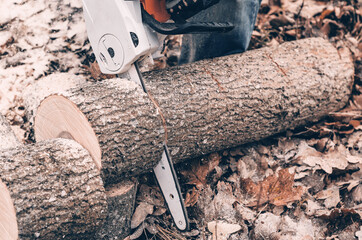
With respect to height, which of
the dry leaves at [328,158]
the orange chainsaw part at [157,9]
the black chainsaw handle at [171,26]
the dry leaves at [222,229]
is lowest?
the dry leaves at [328,158]

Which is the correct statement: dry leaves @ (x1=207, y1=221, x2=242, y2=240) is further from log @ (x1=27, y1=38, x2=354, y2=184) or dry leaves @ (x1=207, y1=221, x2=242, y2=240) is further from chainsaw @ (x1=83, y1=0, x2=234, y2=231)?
log @ (x1=27, y1=38, x2=354, y2=184)

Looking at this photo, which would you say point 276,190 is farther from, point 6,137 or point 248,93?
point 6,137

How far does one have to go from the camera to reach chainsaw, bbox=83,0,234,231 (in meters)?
1.94

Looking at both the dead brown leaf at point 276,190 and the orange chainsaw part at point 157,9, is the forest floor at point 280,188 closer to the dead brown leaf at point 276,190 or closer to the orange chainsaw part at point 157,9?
the dead brown leaf at point 276,190

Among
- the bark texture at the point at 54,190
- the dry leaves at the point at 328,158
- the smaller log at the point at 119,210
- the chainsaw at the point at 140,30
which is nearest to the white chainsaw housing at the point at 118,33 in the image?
the chainsaw at the point at 140,30

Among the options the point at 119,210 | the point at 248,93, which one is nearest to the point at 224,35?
the point at 248,93

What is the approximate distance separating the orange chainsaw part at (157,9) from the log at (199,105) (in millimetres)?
398

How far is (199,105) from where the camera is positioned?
2209mm

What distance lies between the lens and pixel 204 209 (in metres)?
2.24

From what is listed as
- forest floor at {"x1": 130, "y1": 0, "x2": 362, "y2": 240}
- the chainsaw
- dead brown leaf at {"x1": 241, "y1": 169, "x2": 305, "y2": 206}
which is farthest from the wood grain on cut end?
dead brown leaf at {"x1": 241, "y1": 169, "x2": 305, "y2": 206}

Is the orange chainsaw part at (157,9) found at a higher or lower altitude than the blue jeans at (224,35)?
higher

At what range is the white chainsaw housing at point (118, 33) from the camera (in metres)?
1.93

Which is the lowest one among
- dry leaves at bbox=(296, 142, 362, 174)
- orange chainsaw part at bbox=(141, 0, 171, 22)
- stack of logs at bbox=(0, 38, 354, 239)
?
dry leaves at bbox=(296, 142, 362, 174)

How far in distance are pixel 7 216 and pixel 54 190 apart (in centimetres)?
24
